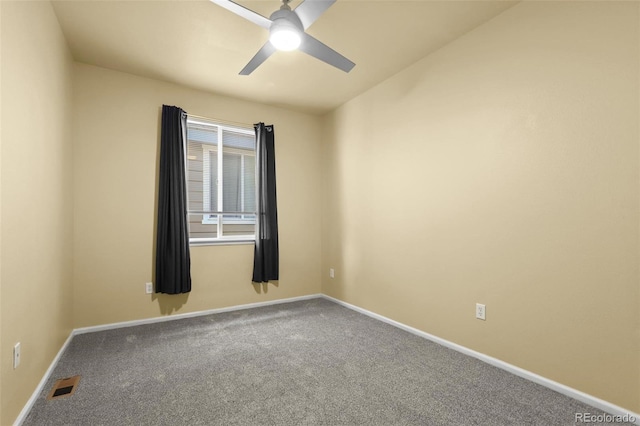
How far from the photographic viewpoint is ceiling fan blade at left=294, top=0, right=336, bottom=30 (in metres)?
1.71

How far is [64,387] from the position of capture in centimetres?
200

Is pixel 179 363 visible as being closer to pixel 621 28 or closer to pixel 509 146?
pixel 509 146

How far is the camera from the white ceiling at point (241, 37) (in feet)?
7.26

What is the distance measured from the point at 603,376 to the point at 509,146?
1.56 meters

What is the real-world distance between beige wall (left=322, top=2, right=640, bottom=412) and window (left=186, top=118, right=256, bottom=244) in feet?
5.88

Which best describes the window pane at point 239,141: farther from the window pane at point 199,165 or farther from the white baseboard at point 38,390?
the white baseboard at point 38,390

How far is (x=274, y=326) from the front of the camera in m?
3.17

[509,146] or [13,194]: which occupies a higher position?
[509,146]

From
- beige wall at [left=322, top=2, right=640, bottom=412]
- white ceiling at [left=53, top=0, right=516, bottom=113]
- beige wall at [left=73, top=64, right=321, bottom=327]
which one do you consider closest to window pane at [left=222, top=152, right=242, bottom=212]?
beige wall at [left=73, top=64, right=321, bottom=327]

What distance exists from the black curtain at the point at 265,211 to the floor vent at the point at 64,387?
6.52ft

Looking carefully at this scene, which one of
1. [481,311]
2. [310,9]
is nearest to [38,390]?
[310,9]

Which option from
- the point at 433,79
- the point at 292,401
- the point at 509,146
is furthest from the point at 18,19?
the point at 509,146

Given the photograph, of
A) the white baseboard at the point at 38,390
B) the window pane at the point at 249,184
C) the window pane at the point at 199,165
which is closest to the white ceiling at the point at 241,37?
the window pane at the point at 199,165

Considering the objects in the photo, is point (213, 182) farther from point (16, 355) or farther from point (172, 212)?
point (16, 355)
